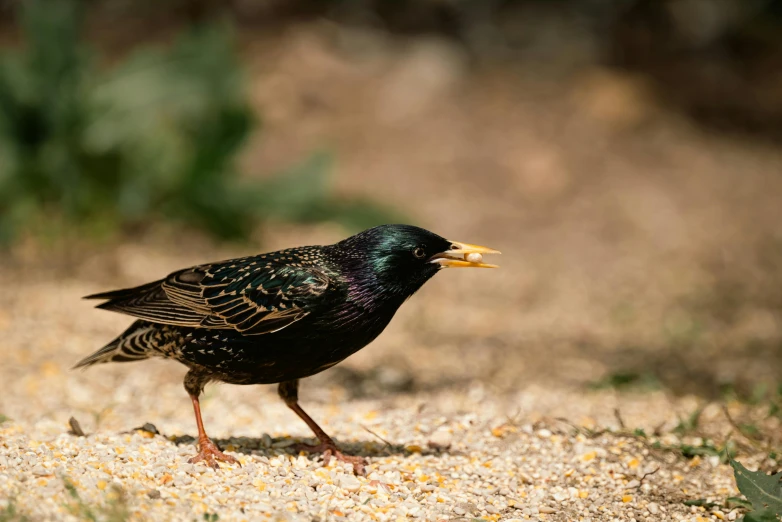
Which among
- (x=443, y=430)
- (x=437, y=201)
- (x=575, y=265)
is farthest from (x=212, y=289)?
(x=437, y=201)

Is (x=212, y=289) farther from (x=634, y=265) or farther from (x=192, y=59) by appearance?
(x=634, y=265)

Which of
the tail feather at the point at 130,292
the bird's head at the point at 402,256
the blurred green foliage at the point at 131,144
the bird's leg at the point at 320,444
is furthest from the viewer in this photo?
the blurred green foliage at the point at 131,144

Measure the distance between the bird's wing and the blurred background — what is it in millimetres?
1426

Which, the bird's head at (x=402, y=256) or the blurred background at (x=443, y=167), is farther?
the blurred background at (x=443, y=167)

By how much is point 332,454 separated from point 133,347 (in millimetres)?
967

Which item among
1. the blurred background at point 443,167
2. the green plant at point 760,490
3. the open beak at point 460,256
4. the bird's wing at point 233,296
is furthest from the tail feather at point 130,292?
the green plant at point 760,490

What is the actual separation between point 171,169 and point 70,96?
93cm

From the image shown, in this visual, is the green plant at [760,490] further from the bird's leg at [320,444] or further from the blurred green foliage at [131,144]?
the blurred green foliage at [131,144]

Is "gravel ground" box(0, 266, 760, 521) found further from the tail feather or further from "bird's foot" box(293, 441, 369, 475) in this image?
the tail feather

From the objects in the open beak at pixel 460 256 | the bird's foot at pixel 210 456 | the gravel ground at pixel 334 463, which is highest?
the open beak at pixel 460 256

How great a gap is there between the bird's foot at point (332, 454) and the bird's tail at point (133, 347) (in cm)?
73

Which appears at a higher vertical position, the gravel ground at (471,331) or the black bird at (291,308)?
the black bird at (291,308)

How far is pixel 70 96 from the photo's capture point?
7.42 m

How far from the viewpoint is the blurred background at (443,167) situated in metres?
6.46
